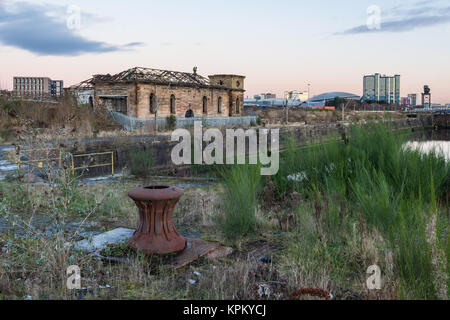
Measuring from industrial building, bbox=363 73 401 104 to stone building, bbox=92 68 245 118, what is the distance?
150 m

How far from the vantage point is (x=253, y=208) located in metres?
6.01

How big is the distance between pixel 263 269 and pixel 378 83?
196 m

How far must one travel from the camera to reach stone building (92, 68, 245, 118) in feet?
111

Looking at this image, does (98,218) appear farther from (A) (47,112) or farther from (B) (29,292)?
(A) (47,112)

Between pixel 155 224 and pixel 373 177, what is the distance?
3408 millimetres

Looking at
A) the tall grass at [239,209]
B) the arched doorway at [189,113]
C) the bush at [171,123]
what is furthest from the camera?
the arched doorway at [189,113]

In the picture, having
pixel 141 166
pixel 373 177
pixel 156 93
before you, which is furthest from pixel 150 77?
pixel 373 177

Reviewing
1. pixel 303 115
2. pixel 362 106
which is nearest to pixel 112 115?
pixel 303 115

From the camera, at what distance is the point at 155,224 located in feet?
16.6

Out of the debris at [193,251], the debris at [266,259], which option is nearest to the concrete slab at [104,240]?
the debris at [193,251]

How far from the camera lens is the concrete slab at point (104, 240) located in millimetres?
5121

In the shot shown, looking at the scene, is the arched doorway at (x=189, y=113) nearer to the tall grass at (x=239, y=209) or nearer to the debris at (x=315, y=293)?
the tall grass at (x=239, y=209)

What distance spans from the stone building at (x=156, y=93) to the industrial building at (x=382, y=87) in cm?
14988
